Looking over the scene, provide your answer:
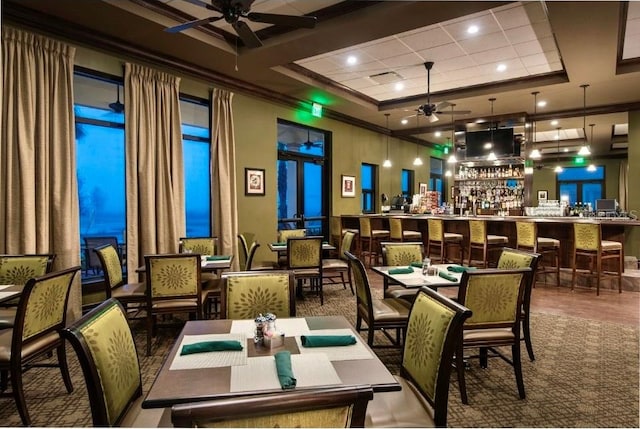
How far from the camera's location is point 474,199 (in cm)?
976

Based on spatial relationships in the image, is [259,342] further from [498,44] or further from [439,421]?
[498,44]

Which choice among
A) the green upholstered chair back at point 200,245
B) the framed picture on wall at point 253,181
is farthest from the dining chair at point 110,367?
the framed picture on wall at point 253,181

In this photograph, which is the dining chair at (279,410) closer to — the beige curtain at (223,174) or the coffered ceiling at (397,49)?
the coffered ceiling at (397,49)

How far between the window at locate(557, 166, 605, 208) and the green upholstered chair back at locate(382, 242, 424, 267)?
14.9 metres

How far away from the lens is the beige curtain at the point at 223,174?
6.21m

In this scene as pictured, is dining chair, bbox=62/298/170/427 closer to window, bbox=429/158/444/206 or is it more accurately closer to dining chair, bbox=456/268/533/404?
dining chair, bbox=456/268/533/404

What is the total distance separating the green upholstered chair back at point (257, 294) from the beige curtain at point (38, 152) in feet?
9.27

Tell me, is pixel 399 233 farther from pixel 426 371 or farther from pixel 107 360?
pixel 107 360

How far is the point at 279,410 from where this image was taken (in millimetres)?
975

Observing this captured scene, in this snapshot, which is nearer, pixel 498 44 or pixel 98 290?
pixel 98 290

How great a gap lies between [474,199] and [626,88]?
3.80 metres

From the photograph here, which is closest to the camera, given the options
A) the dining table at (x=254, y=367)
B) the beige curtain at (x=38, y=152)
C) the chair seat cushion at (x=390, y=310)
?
the dining table at (x=254, y=367)

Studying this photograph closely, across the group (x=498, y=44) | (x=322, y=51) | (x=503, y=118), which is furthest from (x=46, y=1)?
(x=503, y=118)

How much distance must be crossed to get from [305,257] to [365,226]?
10.7 ft
